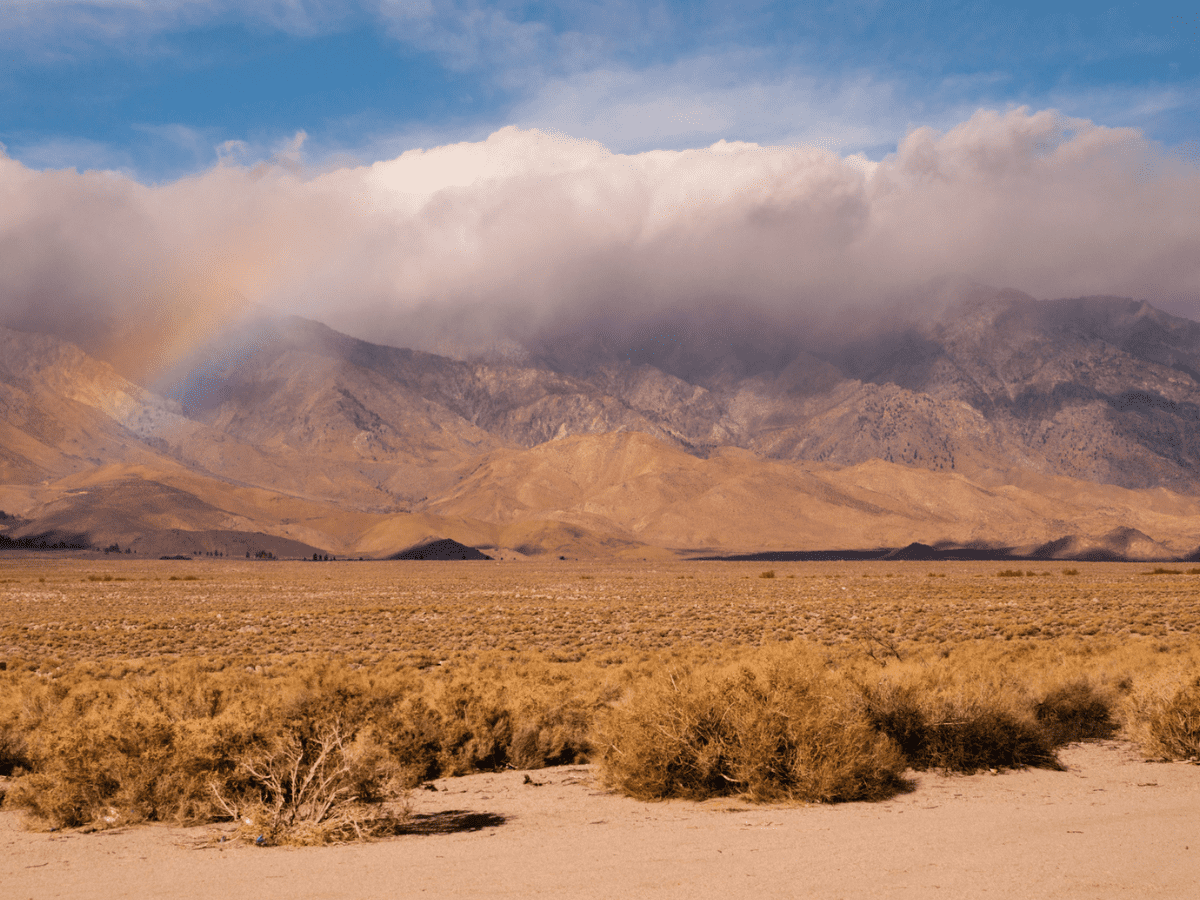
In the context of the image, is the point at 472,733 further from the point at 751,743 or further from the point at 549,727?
the point at 751,743

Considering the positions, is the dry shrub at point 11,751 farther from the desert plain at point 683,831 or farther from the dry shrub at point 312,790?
the dry shrub at point 312,790

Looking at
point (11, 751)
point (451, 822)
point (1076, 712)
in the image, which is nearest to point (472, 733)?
point (451, 822)

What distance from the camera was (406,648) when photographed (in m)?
39.3

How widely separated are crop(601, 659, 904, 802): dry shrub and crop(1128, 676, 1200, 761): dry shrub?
199 inches

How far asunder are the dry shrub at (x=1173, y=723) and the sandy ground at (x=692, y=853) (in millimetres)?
2072

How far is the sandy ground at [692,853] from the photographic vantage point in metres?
9.63

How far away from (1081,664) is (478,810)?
52.3 feet

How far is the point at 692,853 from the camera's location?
10930 millimetres

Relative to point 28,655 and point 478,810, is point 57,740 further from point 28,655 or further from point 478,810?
point 28,655

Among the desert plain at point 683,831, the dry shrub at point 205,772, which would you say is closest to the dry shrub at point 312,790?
the dry shrub at point 205,772

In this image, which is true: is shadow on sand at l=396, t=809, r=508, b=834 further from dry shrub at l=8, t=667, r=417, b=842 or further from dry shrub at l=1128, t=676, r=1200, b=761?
dry shrub at l=1128, t=676, r=1200, b=761

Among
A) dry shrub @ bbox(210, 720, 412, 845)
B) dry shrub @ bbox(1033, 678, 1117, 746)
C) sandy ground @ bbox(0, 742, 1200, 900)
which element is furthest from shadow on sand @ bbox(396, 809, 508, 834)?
dry shrub @ bbox(1033, 678, 1117, 746)

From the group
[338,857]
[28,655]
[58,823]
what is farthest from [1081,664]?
[28,655]

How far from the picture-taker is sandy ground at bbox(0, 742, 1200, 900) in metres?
9.63
